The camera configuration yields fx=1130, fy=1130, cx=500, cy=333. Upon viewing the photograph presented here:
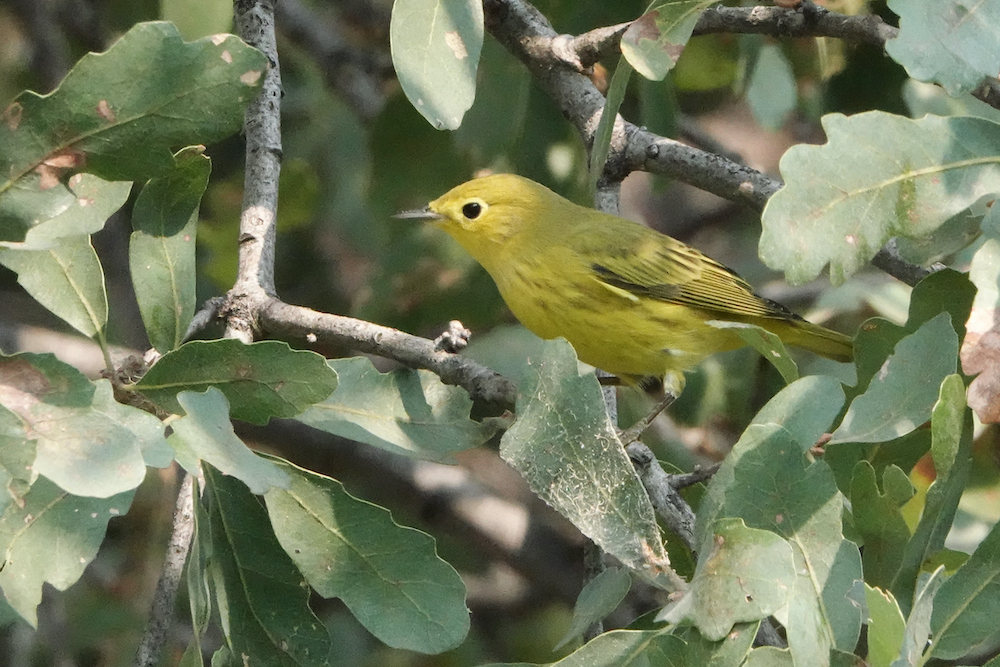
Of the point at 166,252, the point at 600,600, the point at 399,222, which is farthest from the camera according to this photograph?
the point at 399,222

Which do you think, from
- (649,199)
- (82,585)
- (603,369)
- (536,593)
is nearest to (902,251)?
(603,369)

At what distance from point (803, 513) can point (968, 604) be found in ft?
0.94

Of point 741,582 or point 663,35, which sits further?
point 663,35

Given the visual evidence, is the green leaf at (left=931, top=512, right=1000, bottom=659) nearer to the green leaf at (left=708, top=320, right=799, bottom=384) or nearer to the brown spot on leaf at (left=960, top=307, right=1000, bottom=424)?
the brown spot on leaf at (left=960, top=307, right=1000, bottom=424)

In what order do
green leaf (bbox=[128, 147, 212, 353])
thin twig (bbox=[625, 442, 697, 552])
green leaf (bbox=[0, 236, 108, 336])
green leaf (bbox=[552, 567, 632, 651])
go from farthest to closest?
thin twig (bbox=[625, 442, 697, 552]) < green leaf (bbox=[128, 147, 212, 353]) < green leaf (bbox=[0, 236, 108, 336]) < green leaf (bbox=[552, 567, 632, 651])

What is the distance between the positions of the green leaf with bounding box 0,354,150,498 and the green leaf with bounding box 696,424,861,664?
839mm

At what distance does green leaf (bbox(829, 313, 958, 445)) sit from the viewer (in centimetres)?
181

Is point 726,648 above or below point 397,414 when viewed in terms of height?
above

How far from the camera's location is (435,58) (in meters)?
2.18

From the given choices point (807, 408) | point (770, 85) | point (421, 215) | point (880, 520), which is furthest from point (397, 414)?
point (770, 85)

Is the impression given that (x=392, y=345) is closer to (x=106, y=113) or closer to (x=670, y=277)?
(x=106, y=113)

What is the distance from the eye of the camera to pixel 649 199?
6945mm

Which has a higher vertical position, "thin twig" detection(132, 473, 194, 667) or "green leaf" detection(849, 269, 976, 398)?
"green leaf" detection(849, 269, 976, 398)

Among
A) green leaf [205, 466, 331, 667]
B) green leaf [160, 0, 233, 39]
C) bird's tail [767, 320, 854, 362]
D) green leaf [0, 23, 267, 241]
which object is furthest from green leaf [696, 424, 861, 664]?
bird's tail [767, 320, 854, 362]
